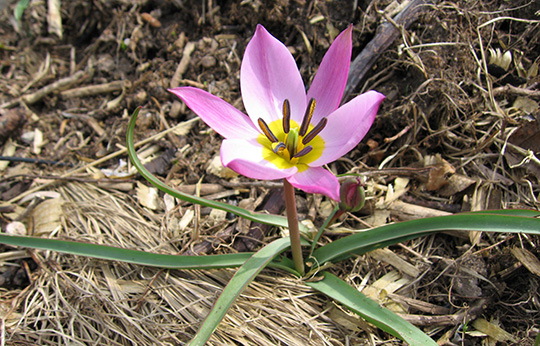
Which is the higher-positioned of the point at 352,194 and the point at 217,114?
the point at 217,114

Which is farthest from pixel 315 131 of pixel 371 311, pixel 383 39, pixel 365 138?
pixel 383 39

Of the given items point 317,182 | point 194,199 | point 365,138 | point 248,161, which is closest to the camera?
point 248,161

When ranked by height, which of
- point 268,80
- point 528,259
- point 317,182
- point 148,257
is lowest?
point 148,257

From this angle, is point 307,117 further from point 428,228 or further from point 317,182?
point 428,228

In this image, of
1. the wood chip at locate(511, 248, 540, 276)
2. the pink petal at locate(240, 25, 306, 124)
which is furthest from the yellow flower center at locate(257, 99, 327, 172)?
the wood chip at locate(511, 248, 540, 276)

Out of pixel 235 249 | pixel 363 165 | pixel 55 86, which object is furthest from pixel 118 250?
pixel 55 86

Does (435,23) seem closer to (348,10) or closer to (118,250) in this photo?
(348,10)
